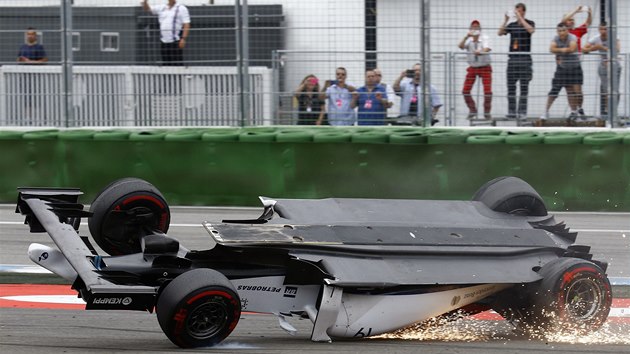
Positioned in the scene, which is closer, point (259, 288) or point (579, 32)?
point (259, 288)

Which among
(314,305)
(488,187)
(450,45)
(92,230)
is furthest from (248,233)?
(450,45)

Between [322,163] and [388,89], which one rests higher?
[388,89]

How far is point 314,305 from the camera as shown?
566 cm

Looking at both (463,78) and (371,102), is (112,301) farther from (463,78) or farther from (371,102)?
(463,78)

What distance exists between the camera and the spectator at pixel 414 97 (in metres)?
11.1

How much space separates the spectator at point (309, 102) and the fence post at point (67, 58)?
7.88 feet

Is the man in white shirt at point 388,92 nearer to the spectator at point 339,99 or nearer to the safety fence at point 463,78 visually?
the safety fence at point 463,78

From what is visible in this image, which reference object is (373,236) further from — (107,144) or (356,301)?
(107,144)

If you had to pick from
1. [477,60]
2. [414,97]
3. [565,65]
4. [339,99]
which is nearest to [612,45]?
[565,65]

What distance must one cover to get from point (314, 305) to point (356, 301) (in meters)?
0.25

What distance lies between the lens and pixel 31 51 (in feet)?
37.8

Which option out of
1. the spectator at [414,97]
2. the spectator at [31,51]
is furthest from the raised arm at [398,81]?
the spectator at [31,51]

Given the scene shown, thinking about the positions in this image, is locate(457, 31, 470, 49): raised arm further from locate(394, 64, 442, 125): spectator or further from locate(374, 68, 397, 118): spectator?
locate(374, 68, 397, 118): spectator

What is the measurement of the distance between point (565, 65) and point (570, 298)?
18.3 feet
